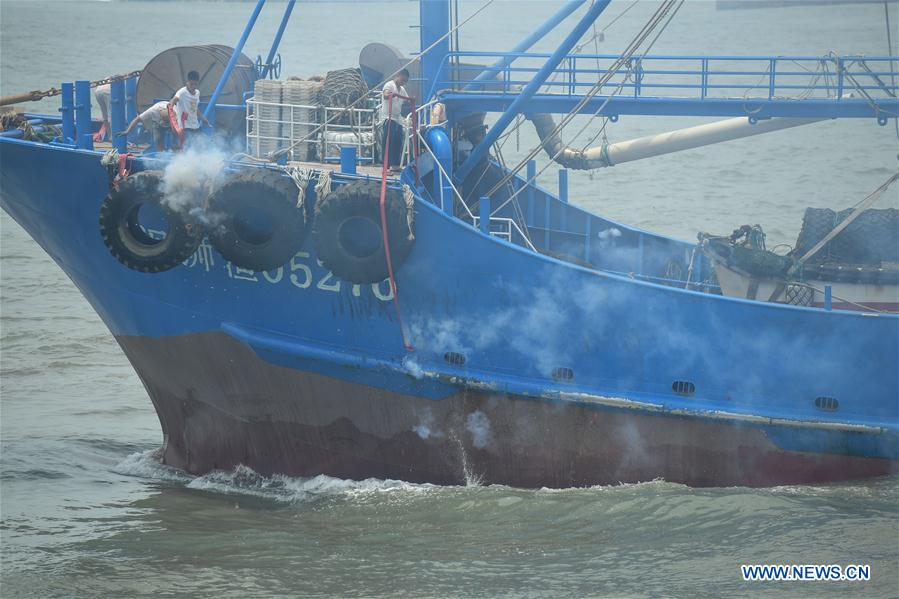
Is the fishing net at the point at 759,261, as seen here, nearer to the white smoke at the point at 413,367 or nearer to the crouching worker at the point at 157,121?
the white smoke at the point at 413,367

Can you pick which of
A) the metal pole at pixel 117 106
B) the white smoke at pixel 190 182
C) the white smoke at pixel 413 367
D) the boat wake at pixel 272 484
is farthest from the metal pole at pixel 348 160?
the boat wake at pixel 272 484

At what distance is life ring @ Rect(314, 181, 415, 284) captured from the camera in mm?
10250

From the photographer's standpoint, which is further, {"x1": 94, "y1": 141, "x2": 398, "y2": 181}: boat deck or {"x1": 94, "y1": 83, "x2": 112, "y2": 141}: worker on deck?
{"x1": 94, "y1": 83, "x2": 112, "y2": 141}: worker on deck

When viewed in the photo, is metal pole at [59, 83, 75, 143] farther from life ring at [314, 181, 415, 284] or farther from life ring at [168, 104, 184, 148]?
life ring at [314, 181, 415, 284]

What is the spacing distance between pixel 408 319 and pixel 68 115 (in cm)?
387

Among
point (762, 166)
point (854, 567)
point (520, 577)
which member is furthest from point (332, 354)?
point (762, 166)

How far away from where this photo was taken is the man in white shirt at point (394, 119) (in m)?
10.8

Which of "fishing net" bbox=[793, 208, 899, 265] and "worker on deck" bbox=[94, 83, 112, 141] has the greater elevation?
"worker on deck" bbox=[94, 83, 112, 141]

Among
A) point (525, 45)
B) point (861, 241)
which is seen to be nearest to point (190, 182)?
point (525, 45)

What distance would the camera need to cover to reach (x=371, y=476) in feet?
36.9

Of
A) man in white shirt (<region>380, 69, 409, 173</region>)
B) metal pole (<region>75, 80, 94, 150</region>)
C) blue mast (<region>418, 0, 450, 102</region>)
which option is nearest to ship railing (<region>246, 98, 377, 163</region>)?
man in white shirt (<region>380, 69, 409, 173</region>)

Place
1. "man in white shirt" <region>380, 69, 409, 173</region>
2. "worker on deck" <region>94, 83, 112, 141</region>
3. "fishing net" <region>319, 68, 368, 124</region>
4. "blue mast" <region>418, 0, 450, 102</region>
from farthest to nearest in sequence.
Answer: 1. "worker on deck" <region>94, 83, 112, 141</region>
2. "blue mast" <region>418, 0, 450, 102</region>
3. "fishing net" <region>319, 68, 368, 124</region>
4. "man in white shirt" <region>380, 69, 409, 173</region>

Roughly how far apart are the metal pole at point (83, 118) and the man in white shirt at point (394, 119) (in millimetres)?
2748

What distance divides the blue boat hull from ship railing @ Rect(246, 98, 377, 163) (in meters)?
1.13
